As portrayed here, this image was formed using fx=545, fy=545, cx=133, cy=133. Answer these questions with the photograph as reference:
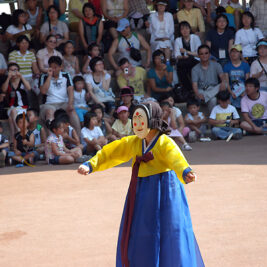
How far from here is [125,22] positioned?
10.6m

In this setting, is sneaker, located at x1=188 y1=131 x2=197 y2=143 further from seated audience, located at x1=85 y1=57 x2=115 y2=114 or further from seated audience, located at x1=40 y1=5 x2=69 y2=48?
seated audience, located at x1=40 y1=5 x2=69 y2=48

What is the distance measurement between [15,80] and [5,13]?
6.66 ft

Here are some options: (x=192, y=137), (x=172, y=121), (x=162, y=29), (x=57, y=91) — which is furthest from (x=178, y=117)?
(x=57, y=91)

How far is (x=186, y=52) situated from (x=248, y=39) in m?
1.30

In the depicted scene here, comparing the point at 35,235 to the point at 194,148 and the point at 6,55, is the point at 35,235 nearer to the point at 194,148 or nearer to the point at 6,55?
the point at 194,148

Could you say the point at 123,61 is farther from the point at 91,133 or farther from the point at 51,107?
the point at 91,133

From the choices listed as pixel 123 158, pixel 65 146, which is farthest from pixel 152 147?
pixel 65 146

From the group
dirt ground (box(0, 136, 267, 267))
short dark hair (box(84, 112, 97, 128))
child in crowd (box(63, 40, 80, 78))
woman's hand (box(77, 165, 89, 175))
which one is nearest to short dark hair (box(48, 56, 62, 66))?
child in crowd (box(63, 40, 80, 78))

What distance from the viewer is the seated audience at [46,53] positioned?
9844mm

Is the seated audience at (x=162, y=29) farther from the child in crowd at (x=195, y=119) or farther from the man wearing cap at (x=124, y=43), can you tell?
the child in crowd at (x=195, y=119)

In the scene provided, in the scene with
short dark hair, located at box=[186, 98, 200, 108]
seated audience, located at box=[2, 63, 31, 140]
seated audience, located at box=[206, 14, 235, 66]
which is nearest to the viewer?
seated audience, located at box=[2, 63, 31, 140]

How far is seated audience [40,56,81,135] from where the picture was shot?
9430 millimetres

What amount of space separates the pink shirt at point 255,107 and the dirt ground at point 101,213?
6.87 ft

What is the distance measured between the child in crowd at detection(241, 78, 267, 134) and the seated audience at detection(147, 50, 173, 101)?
1.45 m
